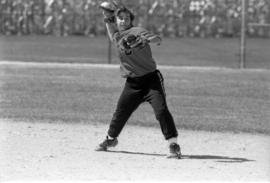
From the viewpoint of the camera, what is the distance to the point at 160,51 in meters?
26.7

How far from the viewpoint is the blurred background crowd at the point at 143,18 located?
29.7 m

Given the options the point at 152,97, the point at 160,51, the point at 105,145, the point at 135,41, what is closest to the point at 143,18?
the point at 160,51

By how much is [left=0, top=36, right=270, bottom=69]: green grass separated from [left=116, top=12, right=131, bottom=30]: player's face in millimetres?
13731

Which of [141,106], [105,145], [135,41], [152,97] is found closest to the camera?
[135,41]

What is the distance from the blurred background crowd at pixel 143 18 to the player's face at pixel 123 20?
1958 centimetres

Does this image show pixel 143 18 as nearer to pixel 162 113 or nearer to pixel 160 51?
pixel 160 51

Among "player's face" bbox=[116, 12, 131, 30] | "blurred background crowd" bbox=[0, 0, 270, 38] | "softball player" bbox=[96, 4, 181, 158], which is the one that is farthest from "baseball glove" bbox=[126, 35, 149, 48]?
"blurred background crowd" bbox=[0, 0, 270, 38]

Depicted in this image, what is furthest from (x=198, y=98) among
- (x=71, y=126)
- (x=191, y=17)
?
(x=191, y=17)

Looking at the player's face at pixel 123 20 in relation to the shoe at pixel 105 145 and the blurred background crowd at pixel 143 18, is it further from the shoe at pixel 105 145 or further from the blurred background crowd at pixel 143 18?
the blurred background crowd at pixel 143 18

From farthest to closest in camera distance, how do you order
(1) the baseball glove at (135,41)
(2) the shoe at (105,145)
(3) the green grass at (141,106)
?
(3) the green grass at (141,106)
(2) the shoe at (105,145)
(1) the baseball glove at (135,41)

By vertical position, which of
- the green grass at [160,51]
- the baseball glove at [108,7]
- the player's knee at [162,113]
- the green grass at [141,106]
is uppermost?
the baseball glove at [108,7]

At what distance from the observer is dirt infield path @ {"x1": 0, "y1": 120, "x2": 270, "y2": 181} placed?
833cm

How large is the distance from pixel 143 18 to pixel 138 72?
20503 millimetres

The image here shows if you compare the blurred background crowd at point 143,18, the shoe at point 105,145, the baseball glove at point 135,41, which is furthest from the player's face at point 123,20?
the blurred background crowd at point 143,18
